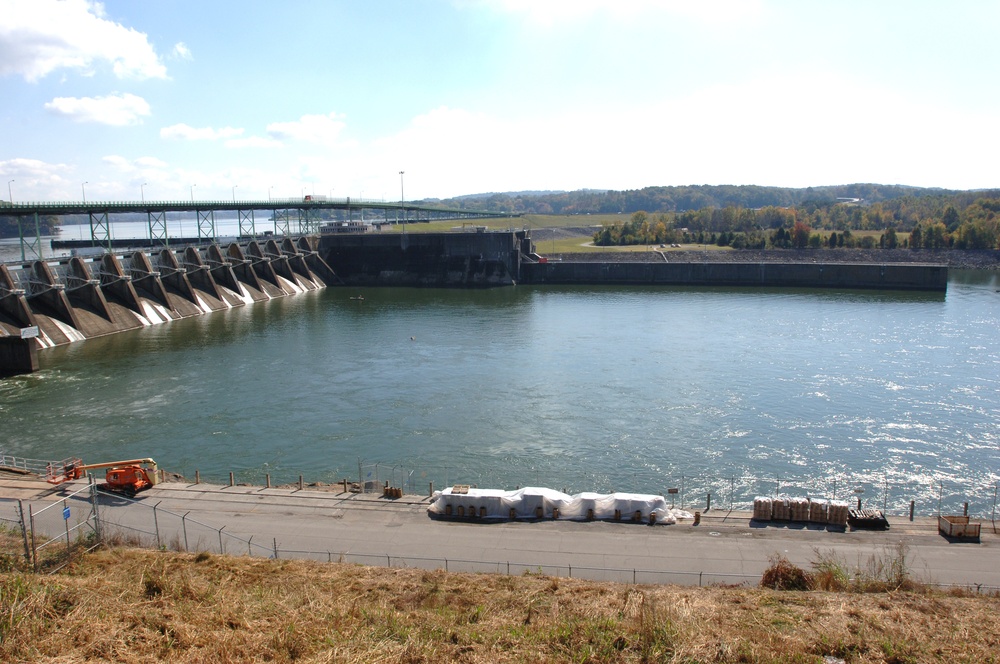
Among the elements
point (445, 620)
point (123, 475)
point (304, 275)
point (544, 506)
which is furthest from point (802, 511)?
point (304, 275)

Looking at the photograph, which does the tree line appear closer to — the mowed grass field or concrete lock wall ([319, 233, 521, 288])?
the mowed grass field

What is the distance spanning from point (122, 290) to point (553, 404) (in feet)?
126

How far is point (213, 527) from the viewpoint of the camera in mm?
18000

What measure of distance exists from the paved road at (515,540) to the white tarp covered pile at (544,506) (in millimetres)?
351

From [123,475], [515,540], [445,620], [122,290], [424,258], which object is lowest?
[515,540]

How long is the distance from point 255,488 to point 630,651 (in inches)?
562

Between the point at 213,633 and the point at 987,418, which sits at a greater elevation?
the point at 213,633

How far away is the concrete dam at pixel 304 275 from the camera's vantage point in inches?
1836

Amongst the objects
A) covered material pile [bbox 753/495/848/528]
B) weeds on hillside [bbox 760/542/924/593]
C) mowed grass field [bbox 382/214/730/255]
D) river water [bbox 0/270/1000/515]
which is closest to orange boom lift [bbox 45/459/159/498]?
river water [bbox 0/270/1000/515]

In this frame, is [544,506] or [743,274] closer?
[544,506]

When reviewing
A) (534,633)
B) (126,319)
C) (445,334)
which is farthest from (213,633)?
(126,319)

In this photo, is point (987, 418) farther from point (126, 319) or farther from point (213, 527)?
point (126, 319)

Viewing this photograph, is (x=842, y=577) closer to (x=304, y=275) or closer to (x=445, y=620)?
(x=445, y=620)

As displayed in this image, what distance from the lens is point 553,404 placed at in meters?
31.0
